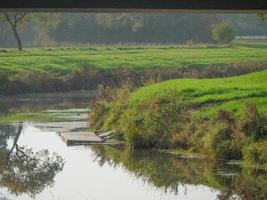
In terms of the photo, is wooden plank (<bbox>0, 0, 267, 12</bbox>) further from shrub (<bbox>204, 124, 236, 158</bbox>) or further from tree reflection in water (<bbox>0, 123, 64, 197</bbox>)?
shrub (<bbox>204, 124, 236, 158</bbox>)

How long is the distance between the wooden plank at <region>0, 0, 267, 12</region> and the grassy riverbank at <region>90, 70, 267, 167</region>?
755cm

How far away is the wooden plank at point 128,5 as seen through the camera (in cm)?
1867

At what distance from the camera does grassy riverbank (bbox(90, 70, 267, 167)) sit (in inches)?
1077

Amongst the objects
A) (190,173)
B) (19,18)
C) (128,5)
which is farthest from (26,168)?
(19,18)

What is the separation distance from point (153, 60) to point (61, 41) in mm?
30178

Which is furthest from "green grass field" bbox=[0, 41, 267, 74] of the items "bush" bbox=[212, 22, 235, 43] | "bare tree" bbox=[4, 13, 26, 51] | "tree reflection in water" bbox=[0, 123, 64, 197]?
"tree reflection in water" bbox=[0, 123, 64, 197]

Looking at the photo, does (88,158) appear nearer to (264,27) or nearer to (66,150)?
(66,150)

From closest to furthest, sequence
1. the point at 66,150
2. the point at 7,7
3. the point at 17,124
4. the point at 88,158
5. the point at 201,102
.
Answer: the point at 7,7 → the point at 88,158 → the point at 66,150 → the point at 201,102 → the point at 17,124

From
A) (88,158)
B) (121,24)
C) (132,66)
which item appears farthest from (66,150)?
(121,24)

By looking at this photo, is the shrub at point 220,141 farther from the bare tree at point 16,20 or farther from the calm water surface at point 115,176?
the bare tree at point 16,20

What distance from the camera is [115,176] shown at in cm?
2622

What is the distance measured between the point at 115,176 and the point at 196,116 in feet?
20.5

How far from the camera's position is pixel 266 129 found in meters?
27.1

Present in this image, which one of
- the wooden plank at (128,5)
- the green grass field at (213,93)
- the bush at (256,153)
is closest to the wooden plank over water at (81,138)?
the green grass field at (213,93)
